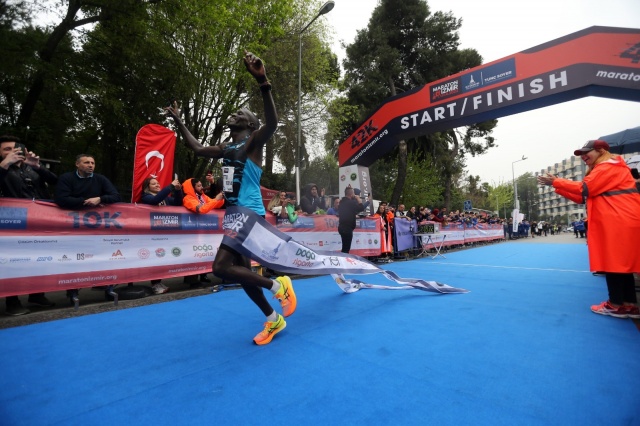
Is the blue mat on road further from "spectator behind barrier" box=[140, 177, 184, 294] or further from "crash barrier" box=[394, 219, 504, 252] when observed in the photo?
"crash barrier" box=[394, 219, 504, 252]

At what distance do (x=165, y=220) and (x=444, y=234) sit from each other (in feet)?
34.4

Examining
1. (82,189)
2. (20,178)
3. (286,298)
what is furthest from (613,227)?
(20,178)

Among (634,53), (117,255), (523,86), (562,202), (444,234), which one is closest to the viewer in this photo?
(117,255)

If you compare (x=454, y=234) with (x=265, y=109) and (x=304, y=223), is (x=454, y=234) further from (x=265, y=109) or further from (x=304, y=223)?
(x=265, y=109)

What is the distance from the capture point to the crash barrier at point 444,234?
35.8 feet

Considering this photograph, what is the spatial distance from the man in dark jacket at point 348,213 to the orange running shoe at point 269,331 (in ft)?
15.6

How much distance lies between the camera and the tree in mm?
20375

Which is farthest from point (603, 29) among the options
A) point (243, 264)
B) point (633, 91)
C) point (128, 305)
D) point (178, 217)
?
point (128, 305)

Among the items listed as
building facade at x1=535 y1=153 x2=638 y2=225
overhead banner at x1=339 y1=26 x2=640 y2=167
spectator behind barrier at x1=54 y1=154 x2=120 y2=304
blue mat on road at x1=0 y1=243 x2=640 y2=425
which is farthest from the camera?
building facade at x1=535 y1=153 x2=638 y2=225

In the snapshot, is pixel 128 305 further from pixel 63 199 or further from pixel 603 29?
pixel 603 29

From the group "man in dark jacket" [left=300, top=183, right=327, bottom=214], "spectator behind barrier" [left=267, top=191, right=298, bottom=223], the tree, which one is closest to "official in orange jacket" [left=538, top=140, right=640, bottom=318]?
"spectator behind barrier" [left=267, top=191, right=298, bottom=223]

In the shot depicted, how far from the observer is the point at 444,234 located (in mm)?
12539

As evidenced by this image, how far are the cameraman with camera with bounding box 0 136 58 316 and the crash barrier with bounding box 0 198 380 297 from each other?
0.25 m

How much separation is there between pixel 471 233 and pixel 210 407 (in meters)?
18.2
